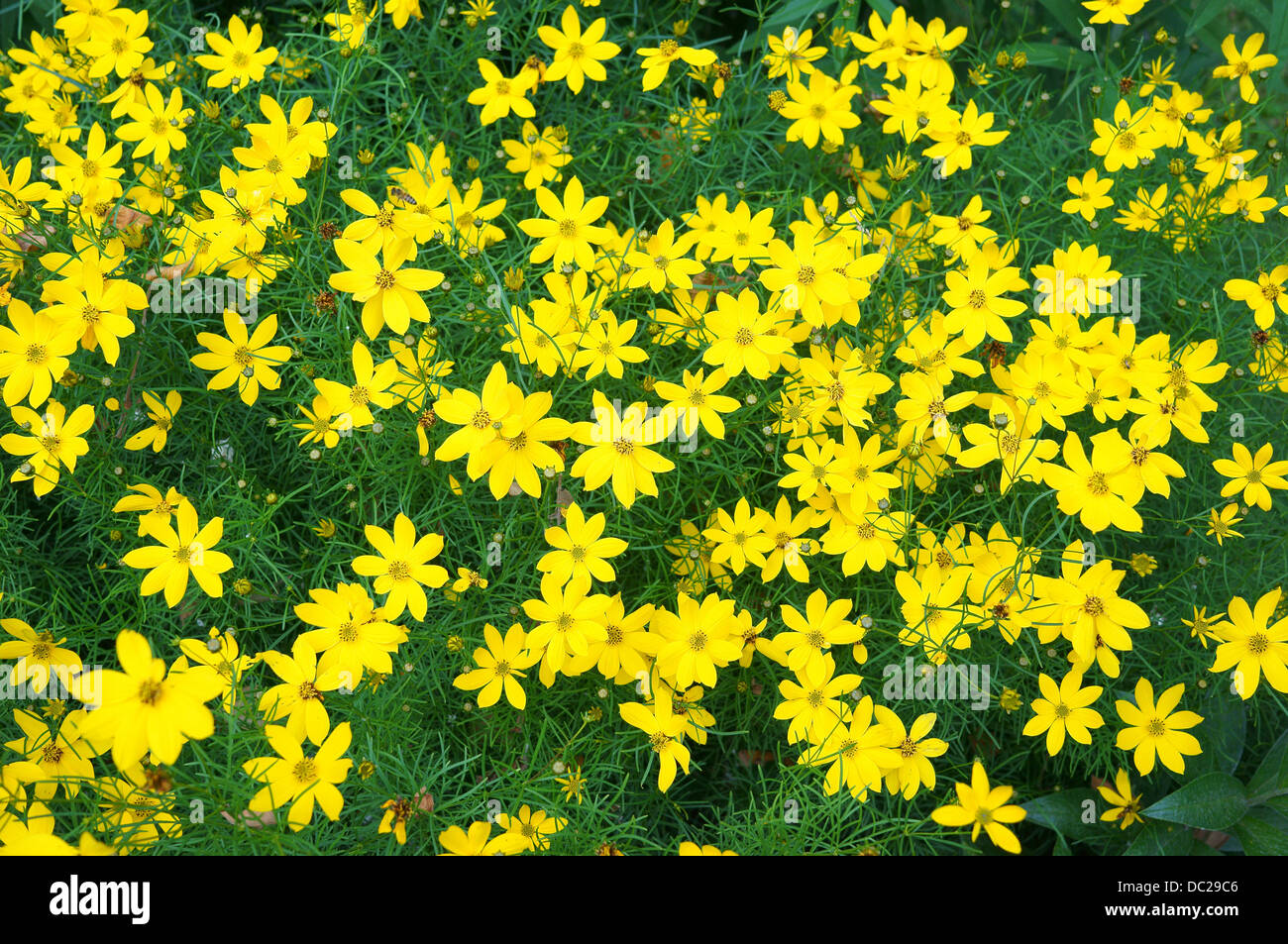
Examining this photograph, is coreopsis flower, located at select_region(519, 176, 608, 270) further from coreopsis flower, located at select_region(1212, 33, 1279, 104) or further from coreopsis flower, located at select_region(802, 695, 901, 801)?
coreopsis flower, located at select_region(1212, 33, 1279, 104)

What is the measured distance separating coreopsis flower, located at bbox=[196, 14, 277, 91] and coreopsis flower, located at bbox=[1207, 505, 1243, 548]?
1.59m

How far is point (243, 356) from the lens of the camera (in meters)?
1.35

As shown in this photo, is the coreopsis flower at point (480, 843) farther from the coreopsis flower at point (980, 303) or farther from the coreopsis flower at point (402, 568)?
the coreopsis flower at point (980, 303)

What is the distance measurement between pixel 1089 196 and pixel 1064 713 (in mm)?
805

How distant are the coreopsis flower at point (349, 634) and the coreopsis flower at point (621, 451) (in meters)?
0.31

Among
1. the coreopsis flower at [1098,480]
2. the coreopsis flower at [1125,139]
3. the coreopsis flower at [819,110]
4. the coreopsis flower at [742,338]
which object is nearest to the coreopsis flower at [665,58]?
the coreopsis flower at [819,110]

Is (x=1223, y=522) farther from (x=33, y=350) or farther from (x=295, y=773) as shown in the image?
(x=33, y=350)

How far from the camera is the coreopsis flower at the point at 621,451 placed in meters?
1.18

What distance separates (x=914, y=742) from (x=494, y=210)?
3.13ft

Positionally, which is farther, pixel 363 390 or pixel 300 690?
pixel 363 390

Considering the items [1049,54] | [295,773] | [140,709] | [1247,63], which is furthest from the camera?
[1049,54]

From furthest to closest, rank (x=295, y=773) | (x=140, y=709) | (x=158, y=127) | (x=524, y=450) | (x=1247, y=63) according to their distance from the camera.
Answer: (x=1247, y=63), (x=158, y=127), (x=524, y=450), (x=295, y=773), (x=140, y=709)

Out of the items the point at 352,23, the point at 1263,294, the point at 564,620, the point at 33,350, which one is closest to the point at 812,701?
the point at 564,620
